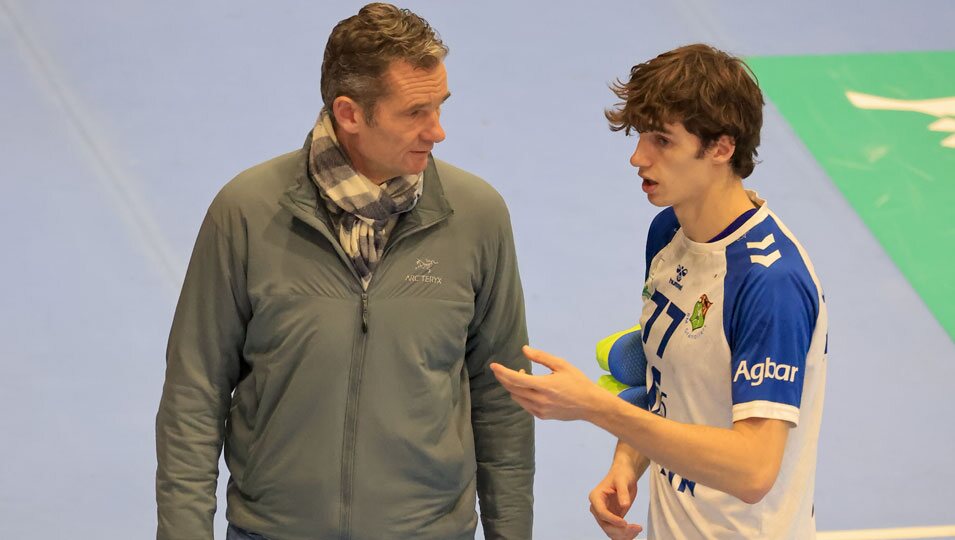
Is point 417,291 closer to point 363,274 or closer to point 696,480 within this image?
point 363,274

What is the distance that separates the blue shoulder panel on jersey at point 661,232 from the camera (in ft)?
10.2

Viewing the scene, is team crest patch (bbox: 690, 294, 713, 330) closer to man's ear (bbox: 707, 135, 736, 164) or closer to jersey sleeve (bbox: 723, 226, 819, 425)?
jersey sleeve (bbox: 723, 226, 819, 425)

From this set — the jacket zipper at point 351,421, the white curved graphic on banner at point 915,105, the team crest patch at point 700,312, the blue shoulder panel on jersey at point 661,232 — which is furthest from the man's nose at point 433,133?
the white curved graphic on banner at point 915,105

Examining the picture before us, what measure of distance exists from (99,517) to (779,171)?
4.31 meters

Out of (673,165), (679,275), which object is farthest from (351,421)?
(673,165)

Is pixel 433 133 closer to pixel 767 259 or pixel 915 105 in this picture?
pixel 767 259

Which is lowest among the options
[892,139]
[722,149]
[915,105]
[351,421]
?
[351,421]

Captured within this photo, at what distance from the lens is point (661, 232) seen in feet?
10.3

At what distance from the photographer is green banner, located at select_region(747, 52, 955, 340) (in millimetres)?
7141

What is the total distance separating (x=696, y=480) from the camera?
8.73ft

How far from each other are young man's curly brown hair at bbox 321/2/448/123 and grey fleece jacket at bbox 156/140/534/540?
18 cm

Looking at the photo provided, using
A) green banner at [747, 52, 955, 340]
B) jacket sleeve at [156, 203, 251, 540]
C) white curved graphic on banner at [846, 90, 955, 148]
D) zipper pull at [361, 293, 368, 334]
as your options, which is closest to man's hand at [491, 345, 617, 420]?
zipper pull at [361, 293, 368, 334]

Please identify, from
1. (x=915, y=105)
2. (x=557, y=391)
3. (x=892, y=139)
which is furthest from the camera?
(x=915, y=105)

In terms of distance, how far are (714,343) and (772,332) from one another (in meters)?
0.18
